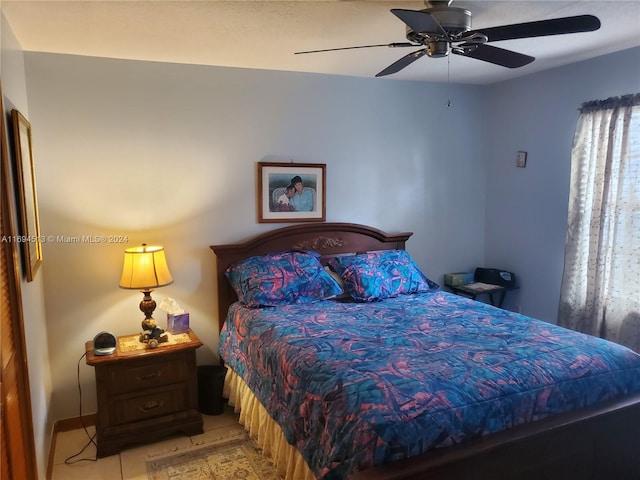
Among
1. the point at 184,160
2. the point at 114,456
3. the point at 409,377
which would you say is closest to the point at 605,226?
the point at 409,377

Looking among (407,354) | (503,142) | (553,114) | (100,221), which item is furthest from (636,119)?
(100,221)

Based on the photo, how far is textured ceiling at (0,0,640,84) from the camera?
2.17 meters

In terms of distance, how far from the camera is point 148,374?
2801 millimetres

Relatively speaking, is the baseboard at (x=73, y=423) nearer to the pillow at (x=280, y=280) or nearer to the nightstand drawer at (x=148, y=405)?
the nightstand drawer at (x=148, y=405)

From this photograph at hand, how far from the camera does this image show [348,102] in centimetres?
367

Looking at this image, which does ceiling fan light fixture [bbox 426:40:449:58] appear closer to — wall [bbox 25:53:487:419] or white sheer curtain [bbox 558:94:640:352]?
wall [bbox 25:53:487:419]

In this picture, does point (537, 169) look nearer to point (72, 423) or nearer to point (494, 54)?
point (494, 54)

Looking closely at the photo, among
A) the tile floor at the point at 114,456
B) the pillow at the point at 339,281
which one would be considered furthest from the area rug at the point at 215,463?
the pillow at the point at 339,281

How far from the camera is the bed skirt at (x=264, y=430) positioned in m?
2.05

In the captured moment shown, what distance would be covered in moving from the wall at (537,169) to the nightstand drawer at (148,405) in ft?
9.64

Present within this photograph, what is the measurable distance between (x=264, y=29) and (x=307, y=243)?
1.61m

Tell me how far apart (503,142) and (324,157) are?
67.0 inches

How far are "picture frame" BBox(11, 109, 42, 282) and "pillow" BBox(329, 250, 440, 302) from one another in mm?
1956

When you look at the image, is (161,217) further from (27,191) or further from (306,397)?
(306,397)
